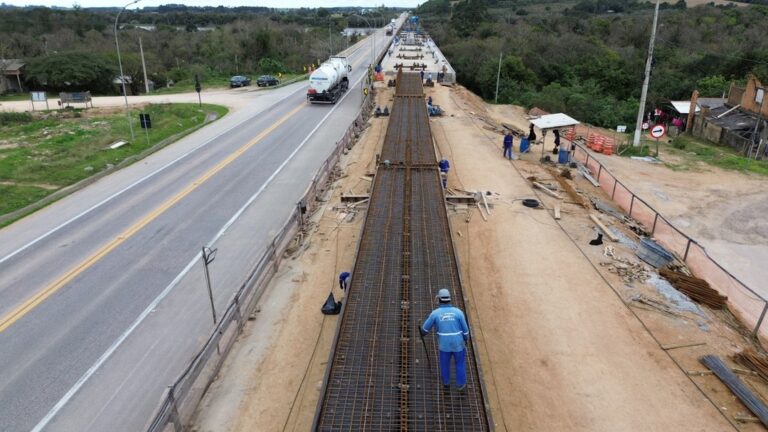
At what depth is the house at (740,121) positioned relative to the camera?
1258 inches

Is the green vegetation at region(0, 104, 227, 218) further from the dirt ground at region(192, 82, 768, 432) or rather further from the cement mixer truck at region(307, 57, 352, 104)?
the dirt ground at region(192, 82, 768, 432)

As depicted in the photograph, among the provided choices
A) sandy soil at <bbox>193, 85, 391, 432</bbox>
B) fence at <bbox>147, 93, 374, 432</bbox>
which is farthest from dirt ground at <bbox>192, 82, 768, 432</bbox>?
fence at <bbox>147, 93, 374, 432</bbox>

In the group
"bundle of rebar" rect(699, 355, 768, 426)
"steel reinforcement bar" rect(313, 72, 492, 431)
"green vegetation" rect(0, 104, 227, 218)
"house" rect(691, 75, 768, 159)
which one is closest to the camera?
"steel reinforcement bar" rect(313, 72, 492, 431)

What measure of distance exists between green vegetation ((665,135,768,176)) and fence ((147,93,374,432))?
24461 mm

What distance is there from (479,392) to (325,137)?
78.1ft

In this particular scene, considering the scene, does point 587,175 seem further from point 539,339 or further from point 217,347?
point 217,347

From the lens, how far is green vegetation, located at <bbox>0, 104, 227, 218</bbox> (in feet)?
73.4

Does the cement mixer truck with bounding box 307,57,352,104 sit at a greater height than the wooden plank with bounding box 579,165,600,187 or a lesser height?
greater

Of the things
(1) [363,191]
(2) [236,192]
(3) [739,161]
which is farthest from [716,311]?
(3) [739,161]

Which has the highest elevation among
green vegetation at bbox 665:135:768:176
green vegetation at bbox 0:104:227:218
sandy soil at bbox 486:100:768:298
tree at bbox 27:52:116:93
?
tree at bbox 27:52:116:93

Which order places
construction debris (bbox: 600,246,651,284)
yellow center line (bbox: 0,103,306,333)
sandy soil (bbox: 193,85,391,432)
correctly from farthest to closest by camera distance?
construction debris (bbox: 600,246,651,284)
yellow center line (bbox: 0,103,306,333)
sandy soil (bbox: 193,85,391,432)

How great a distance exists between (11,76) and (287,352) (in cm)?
5822

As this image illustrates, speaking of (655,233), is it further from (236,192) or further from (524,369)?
(236,192)

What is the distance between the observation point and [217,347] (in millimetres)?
10445
